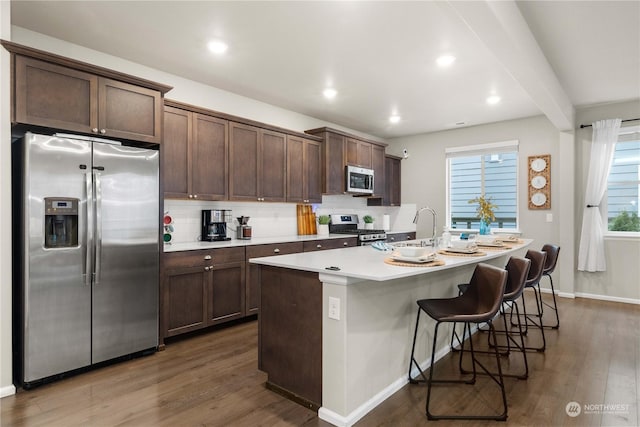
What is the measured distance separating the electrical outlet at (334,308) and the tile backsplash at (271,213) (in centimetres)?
245

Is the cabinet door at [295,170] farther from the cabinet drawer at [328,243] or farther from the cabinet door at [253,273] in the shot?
the cabinet door at [253,273]

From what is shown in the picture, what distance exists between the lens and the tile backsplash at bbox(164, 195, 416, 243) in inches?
155

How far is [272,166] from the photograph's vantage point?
4.54 m

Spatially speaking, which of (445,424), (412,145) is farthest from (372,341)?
(412,145)

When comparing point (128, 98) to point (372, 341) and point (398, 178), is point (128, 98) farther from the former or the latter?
point (398, 178)

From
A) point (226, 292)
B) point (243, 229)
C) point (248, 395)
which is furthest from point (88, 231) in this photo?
point (243, 229)

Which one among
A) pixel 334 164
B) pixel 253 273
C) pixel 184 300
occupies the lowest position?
pixel 184 300

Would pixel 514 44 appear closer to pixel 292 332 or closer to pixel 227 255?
pixel 292 332

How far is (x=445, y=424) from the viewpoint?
2025 millimetres

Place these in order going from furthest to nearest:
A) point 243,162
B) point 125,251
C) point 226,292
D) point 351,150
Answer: point 351,150 < point 243,162 < point 226,292 < point 125,251

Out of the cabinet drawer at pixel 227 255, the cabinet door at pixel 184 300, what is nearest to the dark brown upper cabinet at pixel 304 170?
the cabinet drawer at pixel 227 255

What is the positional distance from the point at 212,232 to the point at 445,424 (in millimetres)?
2958

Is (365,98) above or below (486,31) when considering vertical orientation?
above

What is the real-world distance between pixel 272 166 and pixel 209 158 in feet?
2.96
